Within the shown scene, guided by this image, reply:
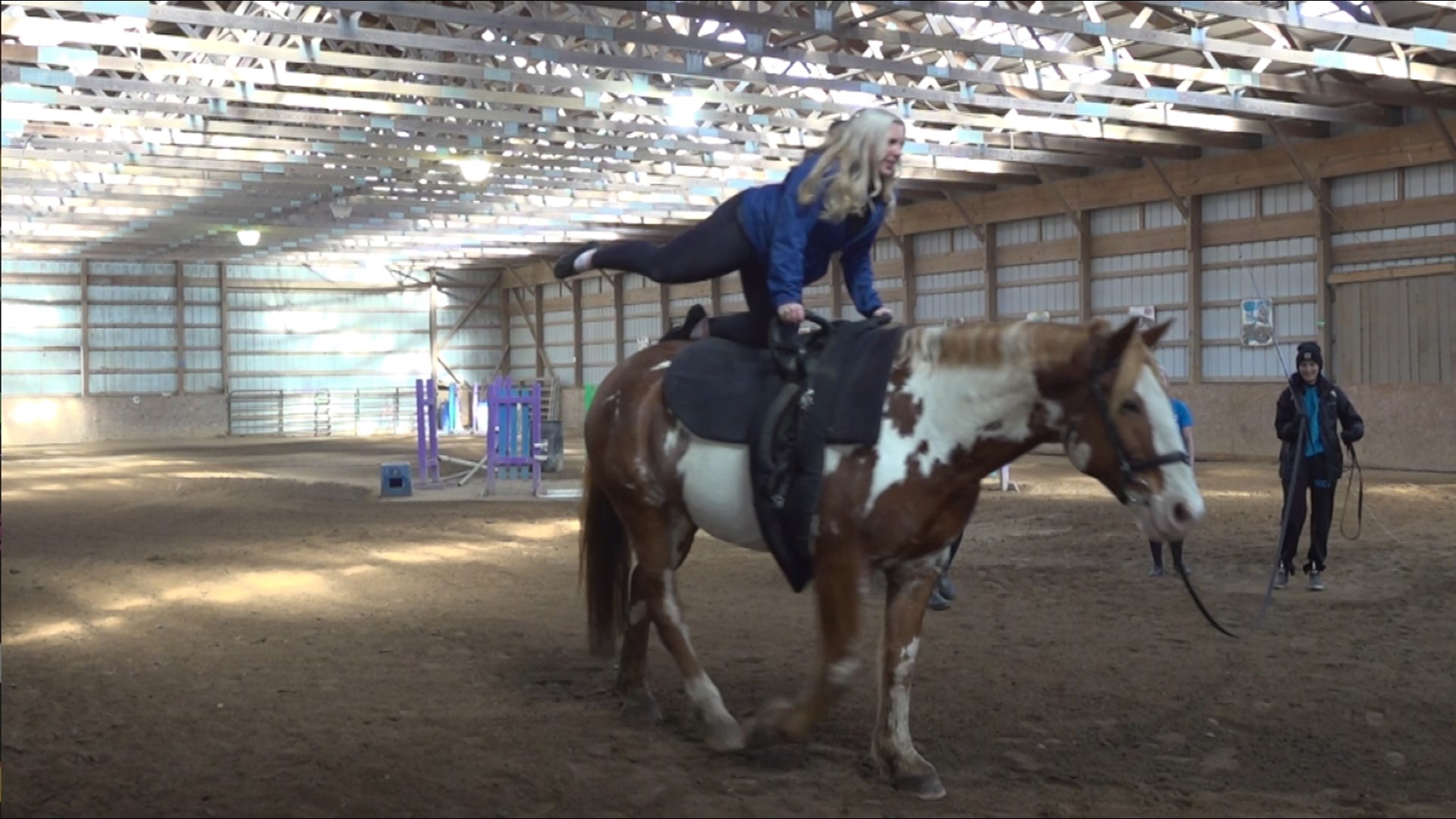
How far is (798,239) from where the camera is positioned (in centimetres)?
400

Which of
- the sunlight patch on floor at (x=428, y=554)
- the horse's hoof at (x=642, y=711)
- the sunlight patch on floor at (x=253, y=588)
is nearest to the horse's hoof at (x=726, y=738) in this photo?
the horse's hoof at (x=642, y=711)

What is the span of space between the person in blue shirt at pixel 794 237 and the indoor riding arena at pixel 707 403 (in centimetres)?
3

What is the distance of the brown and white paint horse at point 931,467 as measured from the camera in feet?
12.0

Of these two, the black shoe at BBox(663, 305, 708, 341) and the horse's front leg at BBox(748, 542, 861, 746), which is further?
the black shoe at BBox(663, 305, 708, 341)

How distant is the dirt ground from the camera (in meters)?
3.84

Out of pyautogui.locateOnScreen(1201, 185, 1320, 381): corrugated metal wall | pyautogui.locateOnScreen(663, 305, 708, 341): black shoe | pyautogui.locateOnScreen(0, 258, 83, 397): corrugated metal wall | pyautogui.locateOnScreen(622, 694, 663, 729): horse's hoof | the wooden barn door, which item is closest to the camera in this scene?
pyautogui.locateOnScreen(622, 694, 663, 729): horse's hoof

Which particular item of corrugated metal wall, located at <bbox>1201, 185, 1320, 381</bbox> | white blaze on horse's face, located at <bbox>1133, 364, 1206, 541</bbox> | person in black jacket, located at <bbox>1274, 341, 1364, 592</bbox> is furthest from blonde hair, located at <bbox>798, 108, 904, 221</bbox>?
corrugated metal wall, located at <bbox>1201, 185, 1320, 381</bbox>

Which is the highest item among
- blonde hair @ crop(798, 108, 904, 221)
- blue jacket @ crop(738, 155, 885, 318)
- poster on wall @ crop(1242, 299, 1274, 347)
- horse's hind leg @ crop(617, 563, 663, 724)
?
poster on wall @ crop(1242, 299, 1274, 347)

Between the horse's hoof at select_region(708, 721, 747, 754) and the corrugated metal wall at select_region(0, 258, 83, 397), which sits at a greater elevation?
the corrugated metal wall at select_region(0, 258, 83, 397)

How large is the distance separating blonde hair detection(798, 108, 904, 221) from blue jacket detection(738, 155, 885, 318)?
39mm

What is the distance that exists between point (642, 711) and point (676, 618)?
0.44 metres

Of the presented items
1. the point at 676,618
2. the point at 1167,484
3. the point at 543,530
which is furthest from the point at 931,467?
the point at 543,530

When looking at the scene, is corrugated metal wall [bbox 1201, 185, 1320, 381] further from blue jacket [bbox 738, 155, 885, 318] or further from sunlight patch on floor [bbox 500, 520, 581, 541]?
blue jacket [bbox 738, 155, 885, 318]

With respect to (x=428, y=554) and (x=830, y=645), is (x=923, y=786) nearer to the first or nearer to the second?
(x=830, y=645)
